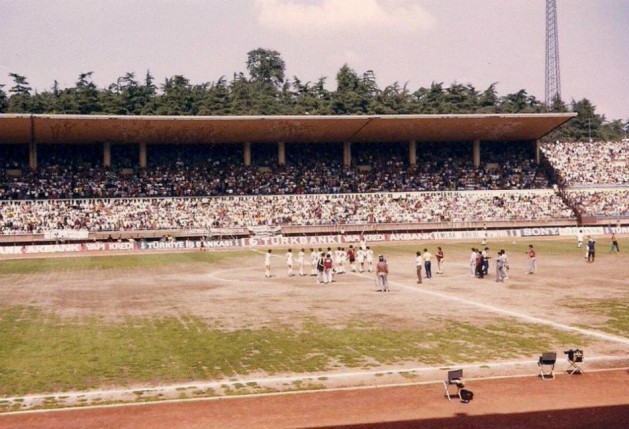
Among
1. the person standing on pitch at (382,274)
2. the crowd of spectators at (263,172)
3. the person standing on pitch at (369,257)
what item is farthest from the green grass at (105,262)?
the person standing on pitch at (382,274)

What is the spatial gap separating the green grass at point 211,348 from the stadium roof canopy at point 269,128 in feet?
158

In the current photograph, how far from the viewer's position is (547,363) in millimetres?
14430

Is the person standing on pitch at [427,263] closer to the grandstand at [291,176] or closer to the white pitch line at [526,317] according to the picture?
the white pitch line at [526,317]

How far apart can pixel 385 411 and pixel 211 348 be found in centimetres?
658

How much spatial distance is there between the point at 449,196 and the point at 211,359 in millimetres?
62472

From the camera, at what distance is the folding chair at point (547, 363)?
14328 millimetres

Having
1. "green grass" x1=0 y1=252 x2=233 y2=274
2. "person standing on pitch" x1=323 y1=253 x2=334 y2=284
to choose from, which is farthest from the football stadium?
"person standing on pitch" x1=323 y1=253 x2=334 y2=284

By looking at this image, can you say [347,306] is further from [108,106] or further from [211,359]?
[108,106]

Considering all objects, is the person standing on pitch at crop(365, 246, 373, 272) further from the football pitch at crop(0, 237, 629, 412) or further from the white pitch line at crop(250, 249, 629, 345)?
the white pitch line at crop(250, 249, 629, 345)

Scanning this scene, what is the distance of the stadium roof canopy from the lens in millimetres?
66438

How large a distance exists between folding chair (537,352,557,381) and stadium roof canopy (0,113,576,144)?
55980mm

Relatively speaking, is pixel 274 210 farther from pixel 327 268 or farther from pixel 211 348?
pixel 211 348

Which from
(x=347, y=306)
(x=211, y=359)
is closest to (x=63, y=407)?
(x=211, y=359)

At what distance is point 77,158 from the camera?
244 ft
